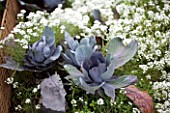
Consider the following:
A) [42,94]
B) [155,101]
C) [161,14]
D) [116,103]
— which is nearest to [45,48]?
[42,94]

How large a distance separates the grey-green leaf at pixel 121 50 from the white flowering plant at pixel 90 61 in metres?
0.05

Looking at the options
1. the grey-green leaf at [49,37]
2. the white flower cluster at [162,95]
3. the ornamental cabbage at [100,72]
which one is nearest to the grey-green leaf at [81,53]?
the ornamental cabbage at [100,72]

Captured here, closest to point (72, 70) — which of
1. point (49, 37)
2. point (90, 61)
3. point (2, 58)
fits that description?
point (90, 61)

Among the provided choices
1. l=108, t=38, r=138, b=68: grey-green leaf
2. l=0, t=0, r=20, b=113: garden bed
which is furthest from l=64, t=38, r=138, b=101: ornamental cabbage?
l=0, t=0, r=20, b=113: garden bed

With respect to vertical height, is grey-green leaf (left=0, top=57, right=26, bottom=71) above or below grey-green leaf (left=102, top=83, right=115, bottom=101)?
above

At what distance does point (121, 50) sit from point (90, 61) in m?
0.13

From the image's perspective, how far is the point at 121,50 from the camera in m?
1.30

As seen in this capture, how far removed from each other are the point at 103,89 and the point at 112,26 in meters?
0.36

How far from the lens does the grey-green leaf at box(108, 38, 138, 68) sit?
1.27 metres

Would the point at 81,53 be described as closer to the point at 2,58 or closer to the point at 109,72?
the point at 109,72

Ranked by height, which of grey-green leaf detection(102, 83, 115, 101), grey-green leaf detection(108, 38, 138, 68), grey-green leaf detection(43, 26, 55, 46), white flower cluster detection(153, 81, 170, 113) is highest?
grey-green leaf detection(43, 26, 55, 46)

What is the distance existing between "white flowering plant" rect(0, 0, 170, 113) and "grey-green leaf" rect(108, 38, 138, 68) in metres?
0.05

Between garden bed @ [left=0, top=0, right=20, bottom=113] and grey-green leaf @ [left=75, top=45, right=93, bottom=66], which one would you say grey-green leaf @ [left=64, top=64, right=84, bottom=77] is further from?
garden bed @ [left=0, top=0, right=20, bottom=113]

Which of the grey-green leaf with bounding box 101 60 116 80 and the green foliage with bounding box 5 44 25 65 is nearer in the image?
the grey-green leaf with bounding box 101 60 116 80
